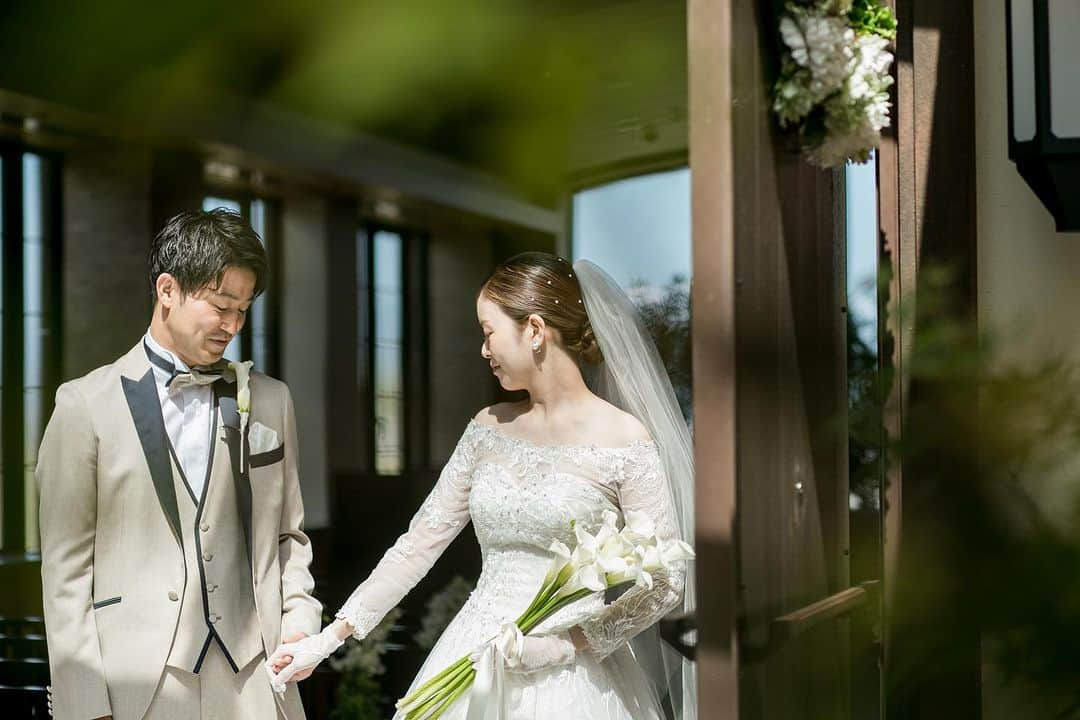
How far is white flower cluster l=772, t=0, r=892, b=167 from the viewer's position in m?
2.07

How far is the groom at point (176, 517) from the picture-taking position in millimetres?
2430

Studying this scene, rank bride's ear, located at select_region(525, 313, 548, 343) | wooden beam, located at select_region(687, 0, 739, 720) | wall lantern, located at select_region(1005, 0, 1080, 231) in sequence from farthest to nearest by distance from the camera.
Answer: bride's ear, located at select_region(525, 313, 548, 343)
wall lantern, located at select_region(1005, 0, 1080, 231)
wooden beam, located at select_region(687, 0, 739, 720)

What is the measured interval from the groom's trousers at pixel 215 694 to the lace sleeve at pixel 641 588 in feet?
2.22

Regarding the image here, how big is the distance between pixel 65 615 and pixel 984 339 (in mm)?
1800

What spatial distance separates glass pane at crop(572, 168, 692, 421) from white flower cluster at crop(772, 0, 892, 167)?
222cm

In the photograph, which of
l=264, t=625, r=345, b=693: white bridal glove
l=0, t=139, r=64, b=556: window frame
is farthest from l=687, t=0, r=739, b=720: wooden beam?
l=0, t=139, r=64, b=556: window frame

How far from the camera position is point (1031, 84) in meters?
2.39

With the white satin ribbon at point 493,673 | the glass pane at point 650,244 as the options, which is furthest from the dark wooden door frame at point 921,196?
the glass pane at point 650,244

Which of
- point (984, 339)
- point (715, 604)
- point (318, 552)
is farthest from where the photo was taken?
point (318, 552)

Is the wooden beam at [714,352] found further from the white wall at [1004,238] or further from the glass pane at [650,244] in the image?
the glass pane at [650,244]

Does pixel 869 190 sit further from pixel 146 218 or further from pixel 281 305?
pixel 281 305

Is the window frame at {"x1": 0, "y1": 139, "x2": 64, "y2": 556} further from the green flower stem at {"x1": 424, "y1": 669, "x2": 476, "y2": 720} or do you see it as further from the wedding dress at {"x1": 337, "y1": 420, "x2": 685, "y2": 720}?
the green flower stem at {"x1": 424, "y1": 669, "x2": 476, "y2": 720}

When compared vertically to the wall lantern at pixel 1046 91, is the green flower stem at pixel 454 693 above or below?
below

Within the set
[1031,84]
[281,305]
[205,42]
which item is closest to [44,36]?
[205,42]
